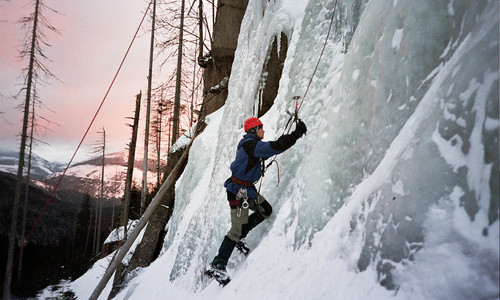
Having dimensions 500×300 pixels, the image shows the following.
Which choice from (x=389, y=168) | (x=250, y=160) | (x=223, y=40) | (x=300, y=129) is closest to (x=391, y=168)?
(x=389, y=168)

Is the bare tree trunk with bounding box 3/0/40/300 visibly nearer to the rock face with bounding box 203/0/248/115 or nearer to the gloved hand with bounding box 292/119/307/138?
the rock face with bounding box 203/0/248/115

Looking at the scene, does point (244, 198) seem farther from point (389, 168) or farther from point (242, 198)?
point (389, 168)

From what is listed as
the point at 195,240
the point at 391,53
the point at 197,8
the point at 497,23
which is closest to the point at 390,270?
the point at 497,23

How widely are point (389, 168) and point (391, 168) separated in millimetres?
36

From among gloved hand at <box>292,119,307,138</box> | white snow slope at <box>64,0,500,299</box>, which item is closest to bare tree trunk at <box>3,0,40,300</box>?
white snow slope at <box>64,0,500,299</box>

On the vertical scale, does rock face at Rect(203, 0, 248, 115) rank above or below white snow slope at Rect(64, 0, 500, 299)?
above

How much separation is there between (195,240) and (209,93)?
7.55 metres

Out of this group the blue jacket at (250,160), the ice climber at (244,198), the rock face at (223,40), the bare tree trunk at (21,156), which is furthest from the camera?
the bare tree trunk at (21,156)

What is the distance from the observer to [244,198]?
11.7 ft

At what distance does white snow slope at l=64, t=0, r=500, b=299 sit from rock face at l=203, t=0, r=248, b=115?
7.38m

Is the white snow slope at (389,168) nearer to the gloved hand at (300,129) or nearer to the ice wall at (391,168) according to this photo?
the ice wall at (391,168)

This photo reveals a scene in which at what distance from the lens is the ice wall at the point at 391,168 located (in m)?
1.31

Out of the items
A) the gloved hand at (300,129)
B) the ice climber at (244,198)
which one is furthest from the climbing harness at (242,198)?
the gloved hand at (300,129)

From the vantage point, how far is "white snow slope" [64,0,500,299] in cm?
131
